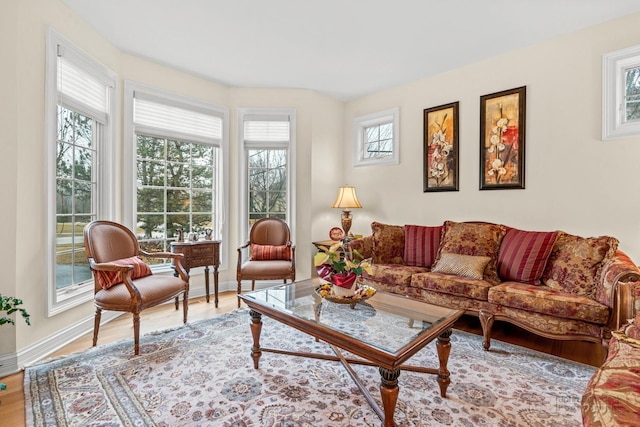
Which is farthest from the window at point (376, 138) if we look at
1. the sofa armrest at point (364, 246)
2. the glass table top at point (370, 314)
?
the glass table top at point (370, 314)

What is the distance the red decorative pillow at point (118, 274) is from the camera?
2.53m

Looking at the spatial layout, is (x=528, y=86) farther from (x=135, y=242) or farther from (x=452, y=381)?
(x=135, y=242)

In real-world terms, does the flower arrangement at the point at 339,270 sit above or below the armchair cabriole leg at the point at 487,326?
above

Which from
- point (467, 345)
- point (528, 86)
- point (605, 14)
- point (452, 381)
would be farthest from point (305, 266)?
point (605, 14)

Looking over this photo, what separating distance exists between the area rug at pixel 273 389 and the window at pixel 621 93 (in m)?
2.01

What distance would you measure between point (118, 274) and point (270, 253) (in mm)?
1627

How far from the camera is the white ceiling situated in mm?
2559

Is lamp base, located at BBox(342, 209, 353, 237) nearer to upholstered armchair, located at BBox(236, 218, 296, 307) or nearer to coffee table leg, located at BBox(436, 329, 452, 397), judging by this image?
upholstered armchair, located at BBox(236, 218, 296, 307)

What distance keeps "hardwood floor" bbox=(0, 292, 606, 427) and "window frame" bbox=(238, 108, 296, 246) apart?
3.96 ft

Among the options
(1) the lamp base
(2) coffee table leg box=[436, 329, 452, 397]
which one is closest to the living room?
(1) the lamp base

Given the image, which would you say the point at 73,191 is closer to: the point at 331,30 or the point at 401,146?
the point at 331,30

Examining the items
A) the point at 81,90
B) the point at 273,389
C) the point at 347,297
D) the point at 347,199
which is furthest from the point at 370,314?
the point at 81,90

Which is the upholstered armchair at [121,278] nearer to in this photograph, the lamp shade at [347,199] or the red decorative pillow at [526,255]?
the lamp shade at [347,199]

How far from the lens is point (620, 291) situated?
80.2 inches
